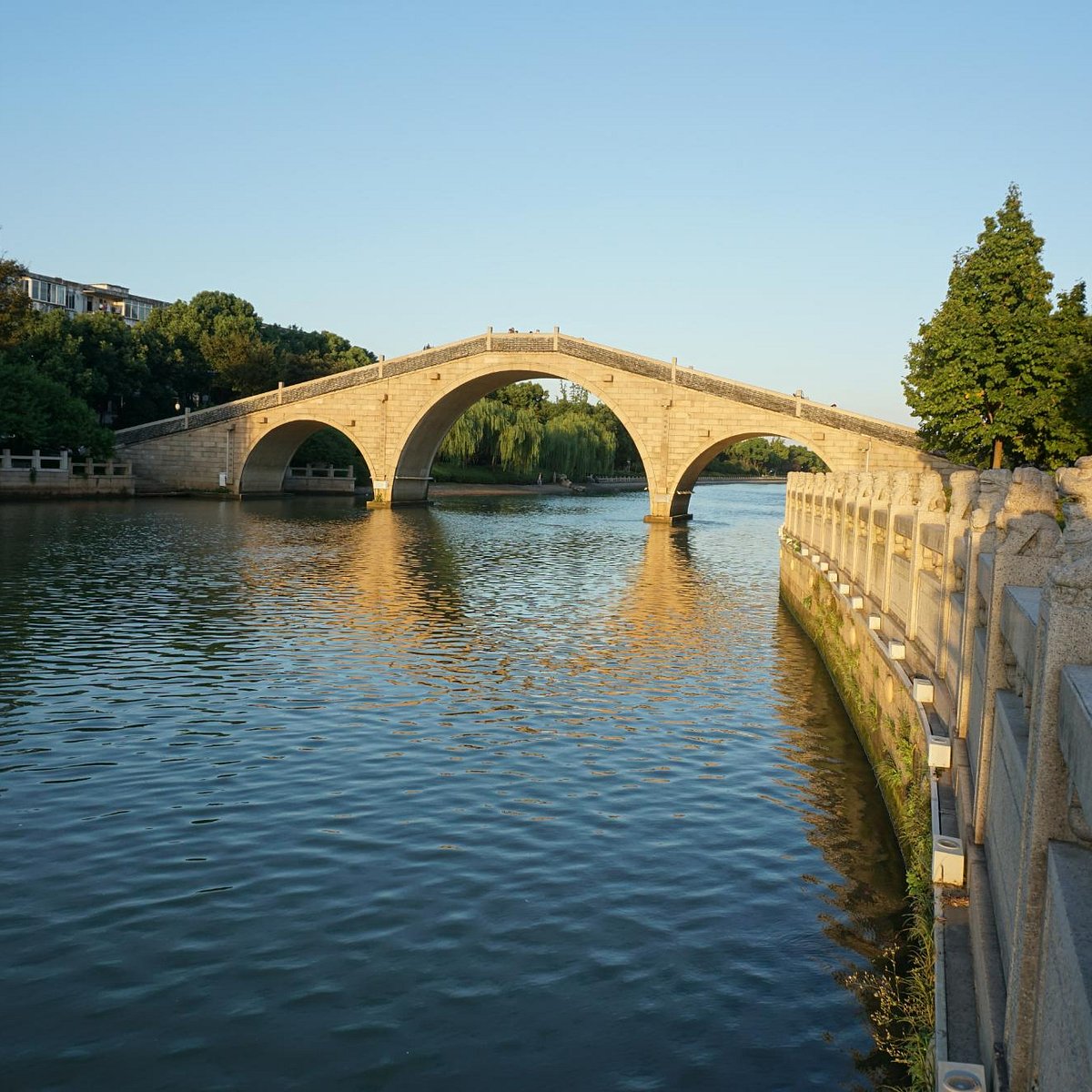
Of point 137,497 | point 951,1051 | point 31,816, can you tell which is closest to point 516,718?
point 31,816

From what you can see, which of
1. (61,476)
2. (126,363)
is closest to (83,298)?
(126,363)

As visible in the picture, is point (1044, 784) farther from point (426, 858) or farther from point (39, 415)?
point (39, 415)

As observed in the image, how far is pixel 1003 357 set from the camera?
3238 cm

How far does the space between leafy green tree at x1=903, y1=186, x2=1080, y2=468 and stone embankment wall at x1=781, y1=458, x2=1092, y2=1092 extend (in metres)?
24.8

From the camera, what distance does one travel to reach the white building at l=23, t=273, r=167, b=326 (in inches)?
3398

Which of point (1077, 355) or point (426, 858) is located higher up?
point (1077, 355)

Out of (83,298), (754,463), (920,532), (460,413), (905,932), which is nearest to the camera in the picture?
(905,932)

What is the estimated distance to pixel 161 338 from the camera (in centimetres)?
5900

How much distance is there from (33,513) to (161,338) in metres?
25.7

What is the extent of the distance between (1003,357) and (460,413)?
26047mm

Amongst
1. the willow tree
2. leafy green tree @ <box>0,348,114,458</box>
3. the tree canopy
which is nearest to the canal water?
leafy green tree @ <box>0,348,114,458</box>

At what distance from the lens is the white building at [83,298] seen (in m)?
86.3

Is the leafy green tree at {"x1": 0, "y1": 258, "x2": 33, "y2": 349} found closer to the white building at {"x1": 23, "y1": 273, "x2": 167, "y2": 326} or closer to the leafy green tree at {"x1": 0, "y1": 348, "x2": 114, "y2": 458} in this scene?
the leafy green tree at {"x1": 0, "y1": 348, "x2": 114, "y2": 458}

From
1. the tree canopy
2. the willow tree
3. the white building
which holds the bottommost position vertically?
the willow tree
